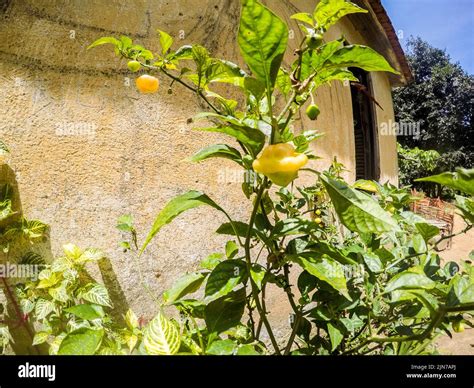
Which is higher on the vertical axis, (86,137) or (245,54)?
(86,137)

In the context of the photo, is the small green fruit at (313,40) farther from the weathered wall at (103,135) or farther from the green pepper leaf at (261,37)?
the weathered wall at (103,135)

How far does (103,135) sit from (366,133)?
391 centimetres

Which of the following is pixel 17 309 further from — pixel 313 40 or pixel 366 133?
pixel 366 133

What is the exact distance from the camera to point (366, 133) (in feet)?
14.9

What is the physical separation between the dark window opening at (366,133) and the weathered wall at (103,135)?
10.6ft

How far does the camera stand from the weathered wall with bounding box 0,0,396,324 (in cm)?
141

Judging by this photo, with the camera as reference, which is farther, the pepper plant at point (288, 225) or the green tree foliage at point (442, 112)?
the green tree foliage at point (442, 112)

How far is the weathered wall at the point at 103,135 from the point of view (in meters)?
1.41

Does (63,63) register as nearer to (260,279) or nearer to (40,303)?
(40,303)

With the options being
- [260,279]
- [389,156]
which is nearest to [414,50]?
[389,156]

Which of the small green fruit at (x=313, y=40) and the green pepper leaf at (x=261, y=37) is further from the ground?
the small green fruit at (x=313, y=40)

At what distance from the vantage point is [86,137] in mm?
1522

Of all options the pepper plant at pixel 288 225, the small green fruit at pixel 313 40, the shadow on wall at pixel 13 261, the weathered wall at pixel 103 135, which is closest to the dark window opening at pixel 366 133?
the weathered wall at pixel 103 135
